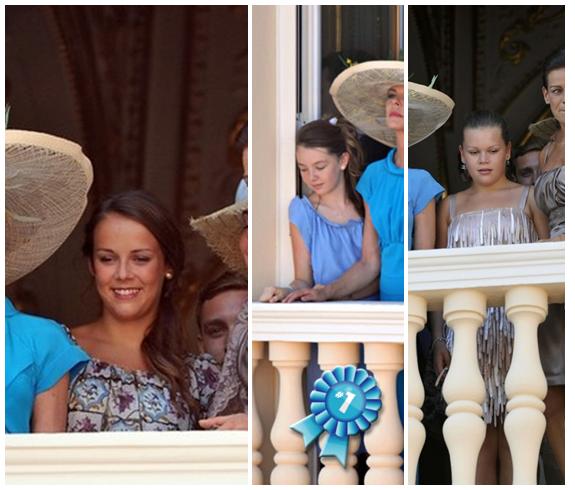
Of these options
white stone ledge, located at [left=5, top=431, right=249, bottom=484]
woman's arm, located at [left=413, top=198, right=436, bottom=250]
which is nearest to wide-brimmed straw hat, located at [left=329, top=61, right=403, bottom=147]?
woman's arm, located at [left=413, top=198, right=436, bottom=250]

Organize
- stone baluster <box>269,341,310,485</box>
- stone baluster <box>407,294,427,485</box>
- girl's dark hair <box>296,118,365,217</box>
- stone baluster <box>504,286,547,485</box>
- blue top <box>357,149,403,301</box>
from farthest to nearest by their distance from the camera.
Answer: girl's dark hair <box>296,118,365,217</box>, blue top <box>357,149,403,301</box>, stone baluster <box>269,341,310,485</box>, stone baluster <box>407,294,427,485</box>, stone baluster <box>504,286,547,485</box>

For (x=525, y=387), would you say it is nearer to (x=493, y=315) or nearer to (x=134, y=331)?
(x=493, y=315)

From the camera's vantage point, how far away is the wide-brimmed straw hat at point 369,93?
577cm

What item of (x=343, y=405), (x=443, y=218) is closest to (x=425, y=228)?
(x=443, y=218)

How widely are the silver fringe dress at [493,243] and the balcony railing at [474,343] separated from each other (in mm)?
90

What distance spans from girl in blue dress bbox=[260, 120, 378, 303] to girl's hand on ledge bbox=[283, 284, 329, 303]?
2.2 inches

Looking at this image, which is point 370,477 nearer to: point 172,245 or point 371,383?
point 371,383

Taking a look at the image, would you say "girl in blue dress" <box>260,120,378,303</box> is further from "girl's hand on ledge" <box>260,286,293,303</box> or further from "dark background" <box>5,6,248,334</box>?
"dark background" <box>5,6,248,334</box>

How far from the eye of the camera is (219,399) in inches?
227

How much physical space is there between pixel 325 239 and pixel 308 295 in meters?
0.23

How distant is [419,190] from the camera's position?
18.7 feet

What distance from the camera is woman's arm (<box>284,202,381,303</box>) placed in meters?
5.76

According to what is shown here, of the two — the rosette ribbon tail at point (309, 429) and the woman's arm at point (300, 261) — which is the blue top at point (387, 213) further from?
the rosette ribbon tail at point (309, 429)

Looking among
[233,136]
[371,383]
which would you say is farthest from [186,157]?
[371,383]
